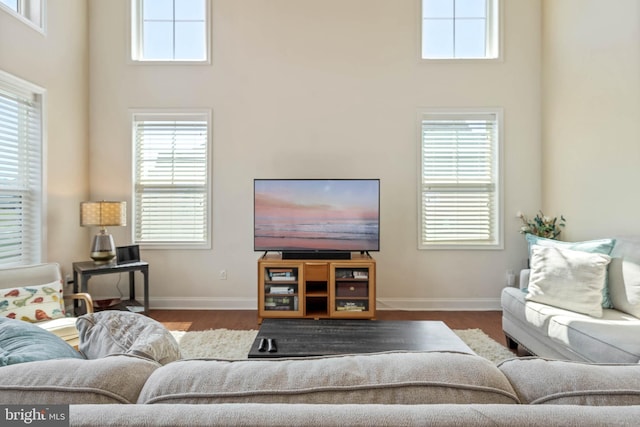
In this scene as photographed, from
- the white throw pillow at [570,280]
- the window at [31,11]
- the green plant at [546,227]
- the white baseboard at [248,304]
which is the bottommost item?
the white baseboard at [248,304]

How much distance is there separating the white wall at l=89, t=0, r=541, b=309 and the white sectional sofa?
1478 mm

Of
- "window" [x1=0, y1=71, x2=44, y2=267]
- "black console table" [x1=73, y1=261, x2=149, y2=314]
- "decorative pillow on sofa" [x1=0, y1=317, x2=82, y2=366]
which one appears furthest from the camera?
"black console table" [x1=73, y1=261, x2=149, y2=314]

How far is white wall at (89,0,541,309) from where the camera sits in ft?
13.3

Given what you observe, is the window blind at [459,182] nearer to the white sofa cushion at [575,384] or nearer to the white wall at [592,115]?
the white wall at [592,115]

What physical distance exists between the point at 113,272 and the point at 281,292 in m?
1.72

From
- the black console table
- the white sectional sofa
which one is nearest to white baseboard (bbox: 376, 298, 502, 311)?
the white sectional sofa

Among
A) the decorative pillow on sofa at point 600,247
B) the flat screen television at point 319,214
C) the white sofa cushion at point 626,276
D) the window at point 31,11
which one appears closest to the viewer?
the white sofa cushion at point 626,276

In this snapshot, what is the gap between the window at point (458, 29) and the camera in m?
4.18

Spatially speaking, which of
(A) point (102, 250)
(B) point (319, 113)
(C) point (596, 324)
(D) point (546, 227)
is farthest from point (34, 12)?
(D) point (546, 227)

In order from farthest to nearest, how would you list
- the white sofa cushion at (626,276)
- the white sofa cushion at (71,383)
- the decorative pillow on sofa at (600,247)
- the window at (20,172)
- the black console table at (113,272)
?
1. the black console table at (113,272)
2. the window at (20,172)
3. the decorative pillow on sofa at (600,247)
4. the white sofa cushion at (626,276)
5. the white sofa cushion at (71,383)

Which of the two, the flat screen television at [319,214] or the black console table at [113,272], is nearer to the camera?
the black console table at [113,272]

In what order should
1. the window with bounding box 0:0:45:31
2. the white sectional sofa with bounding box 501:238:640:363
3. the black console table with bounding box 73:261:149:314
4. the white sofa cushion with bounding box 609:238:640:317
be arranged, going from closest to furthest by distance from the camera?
the white sectional sofa with bounding box 501:238:640:363, the white sofa cushion with bounding box 609:238:640:317, the window with bounding box 0:0:45:31, the black console table with bounding box 73:261:149:314

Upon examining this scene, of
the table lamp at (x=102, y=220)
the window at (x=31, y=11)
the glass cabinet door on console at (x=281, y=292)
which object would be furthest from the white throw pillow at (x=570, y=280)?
the window at (x=31, y=11)

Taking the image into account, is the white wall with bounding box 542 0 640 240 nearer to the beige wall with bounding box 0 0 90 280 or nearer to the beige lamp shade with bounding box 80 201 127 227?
the beige lamp shade with bounding box 80 201 127 227
